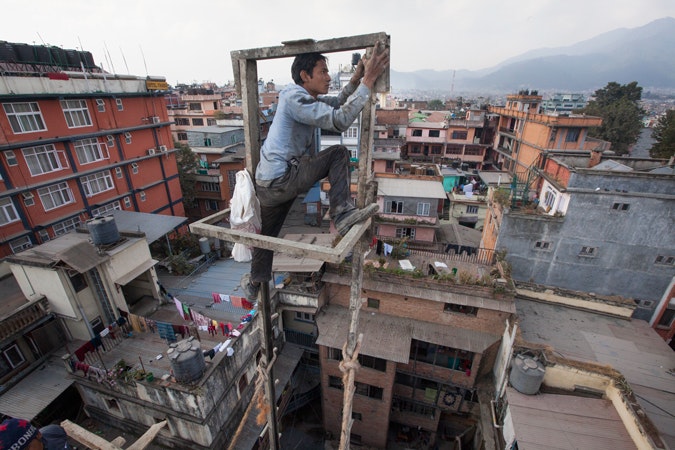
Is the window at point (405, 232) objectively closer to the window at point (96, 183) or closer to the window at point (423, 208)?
the window at point (423, 208)

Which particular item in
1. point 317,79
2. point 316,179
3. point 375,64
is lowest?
point 316,179

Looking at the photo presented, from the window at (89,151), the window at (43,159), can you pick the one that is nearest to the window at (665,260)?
the window at (89,151)

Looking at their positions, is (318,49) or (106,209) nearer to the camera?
(318,49)

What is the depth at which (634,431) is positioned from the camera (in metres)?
8.48

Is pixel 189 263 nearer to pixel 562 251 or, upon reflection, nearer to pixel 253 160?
pixel 253 160

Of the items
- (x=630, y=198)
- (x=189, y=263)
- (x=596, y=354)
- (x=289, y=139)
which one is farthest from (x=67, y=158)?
(x=630, y=198)

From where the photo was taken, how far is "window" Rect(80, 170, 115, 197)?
2119cm

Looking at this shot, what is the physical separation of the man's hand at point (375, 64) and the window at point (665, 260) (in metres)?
20.8

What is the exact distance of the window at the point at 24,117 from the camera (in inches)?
660

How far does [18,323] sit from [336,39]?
16.0 metres

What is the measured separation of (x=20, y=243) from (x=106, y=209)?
549 cm

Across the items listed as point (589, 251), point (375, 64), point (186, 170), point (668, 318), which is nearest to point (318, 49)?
point (375, 64)

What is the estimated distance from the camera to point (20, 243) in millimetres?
17812

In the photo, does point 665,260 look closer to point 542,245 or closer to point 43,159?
point 542,245
